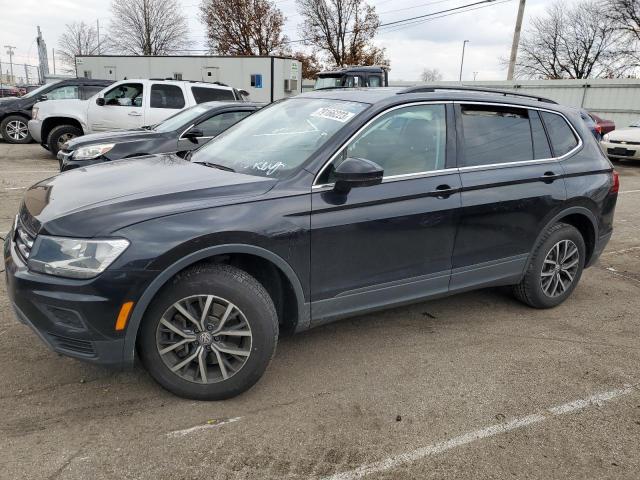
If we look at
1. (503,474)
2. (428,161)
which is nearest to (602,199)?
(428,161)

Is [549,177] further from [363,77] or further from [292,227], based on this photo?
[363,77]

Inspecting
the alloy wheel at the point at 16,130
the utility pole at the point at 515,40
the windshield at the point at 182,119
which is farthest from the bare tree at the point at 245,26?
the windshield at the point at 182,119

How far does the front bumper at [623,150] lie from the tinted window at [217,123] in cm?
1155

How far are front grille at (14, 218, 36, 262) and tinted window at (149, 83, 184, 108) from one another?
8856 mm

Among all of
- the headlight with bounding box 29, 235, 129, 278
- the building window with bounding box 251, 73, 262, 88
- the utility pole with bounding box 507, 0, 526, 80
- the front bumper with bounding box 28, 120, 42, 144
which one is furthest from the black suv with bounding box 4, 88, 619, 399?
the utility pole with bounding box 507, 0, 526, 80

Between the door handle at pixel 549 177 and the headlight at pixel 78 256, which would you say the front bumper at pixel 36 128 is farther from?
the door handle at pixel 549 177

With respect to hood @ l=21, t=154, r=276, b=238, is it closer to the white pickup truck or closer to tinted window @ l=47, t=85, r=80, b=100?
the white pickup truck

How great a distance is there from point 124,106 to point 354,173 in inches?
384

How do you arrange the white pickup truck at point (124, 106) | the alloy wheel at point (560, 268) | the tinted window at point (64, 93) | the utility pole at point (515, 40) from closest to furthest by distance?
the alloy wheel at point (560, 268) → the white pickup truck at point (124, 106) → the tinted window at point (64, 93) → the utility pole at point (515, 40)

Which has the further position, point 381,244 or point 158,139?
point 158,139

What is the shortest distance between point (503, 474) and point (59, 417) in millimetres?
2266

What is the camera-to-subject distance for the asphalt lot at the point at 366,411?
2.46 m

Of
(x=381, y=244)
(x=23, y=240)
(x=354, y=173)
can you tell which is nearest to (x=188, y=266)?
(x=23, y=240)

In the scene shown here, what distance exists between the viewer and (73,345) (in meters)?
2.60
